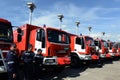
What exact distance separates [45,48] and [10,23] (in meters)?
2.33

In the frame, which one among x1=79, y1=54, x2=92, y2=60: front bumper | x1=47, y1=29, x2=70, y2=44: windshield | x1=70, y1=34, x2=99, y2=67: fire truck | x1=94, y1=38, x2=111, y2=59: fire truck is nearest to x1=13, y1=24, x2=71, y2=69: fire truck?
x1=47, y1=29, x2=70, y2=44: windshield

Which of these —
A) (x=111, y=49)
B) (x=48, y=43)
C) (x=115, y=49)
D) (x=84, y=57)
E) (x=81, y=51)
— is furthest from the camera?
(x=115, y=49)

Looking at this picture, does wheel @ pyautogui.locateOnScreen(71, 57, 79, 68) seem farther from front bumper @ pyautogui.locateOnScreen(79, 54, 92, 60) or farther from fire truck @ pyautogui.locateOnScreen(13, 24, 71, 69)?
fire truck @ pyautogui.locateOnScreen(13, 24, 71, 69)

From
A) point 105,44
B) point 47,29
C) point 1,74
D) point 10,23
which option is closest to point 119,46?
point 105,44

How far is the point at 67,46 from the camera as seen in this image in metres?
13.1

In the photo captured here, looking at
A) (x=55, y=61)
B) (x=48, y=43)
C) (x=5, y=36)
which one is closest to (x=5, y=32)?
(x=5, y=36)

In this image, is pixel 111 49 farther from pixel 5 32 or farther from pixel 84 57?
pixel 5 32

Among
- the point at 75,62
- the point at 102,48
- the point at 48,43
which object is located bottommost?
the point at 75,62

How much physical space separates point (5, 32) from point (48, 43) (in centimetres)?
254

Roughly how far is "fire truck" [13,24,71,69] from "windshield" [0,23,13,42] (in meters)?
0.70

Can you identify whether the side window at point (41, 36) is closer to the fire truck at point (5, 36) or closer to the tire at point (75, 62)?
the fire truck at point (5, 36)

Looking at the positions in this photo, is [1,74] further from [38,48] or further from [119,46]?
[119,46]

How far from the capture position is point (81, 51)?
16625 mm

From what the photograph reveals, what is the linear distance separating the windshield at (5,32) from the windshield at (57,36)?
93.4 inches
